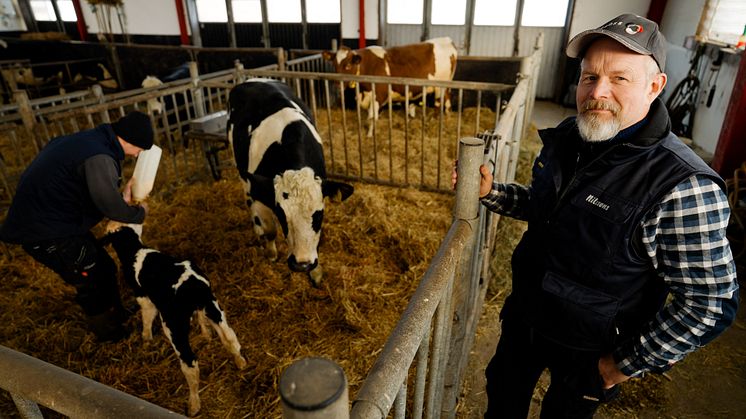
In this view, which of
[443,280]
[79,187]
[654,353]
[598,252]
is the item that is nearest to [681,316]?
[654,353]

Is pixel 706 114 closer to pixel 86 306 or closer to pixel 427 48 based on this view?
pixel 427 48

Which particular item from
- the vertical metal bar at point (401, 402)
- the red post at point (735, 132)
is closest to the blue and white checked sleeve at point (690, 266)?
the vertical metal bar at point (401, 402)

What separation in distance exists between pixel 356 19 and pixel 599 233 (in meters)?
12.6

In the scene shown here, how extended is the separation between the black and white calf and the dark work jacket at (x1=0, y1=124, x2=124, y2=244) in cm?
44

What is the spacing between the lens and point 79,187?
267cm

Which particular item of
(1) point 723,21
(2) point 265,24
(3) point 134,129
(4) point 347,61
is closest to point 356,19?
(2) point 265,24

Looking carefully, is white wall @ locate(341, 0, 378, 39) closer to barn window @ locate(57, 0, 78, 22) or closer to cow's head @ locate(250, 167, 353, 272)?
cow's head @ locate(250, 167, 353, 272)

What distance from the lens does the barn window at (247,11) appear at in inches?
528

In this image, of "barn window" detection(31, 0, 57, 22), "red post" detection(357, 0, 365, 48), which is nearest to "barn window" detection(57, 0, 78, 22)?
"barn window" detection(31, 0, 57, 22)

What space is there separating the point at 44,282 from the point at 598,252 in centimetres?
441

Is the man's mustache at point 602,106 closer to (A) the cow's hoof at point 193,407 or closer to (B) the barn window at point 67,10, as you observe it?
(A) the cow's hoof at point 193,407

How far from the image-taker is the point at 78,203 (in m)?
2.73

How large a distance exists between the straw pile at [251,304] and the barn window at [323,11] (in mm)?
9760

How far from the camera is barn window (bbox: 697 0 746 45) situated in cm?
605
